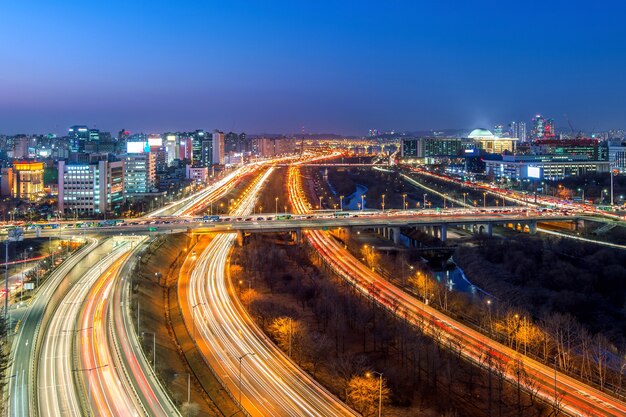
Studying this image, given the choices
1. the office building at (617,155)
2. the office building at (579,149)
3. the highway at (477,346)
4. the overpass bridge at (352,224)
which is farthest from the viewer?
the office building at (579,149)

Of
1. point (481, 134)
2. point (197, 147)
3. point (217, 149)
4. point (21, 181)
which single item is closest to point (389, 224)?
point (21, 181)

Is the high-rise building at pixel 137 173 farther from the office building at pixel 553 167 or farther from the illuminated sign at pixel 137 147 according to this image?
the office building at pixel 553 167

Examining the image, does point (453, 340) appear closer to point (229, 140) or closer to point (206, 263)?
point (206, 263)

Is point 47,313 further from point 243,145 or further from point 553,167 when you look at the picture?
point 243,145

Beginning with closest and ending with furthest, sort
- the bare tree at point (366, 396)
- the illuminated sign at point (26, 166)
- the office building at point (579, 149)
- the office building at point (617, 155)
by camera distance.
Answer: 1. the bare tree at point (366, 396)
2. the illuminated sign at point (26, 166)
3. the office building at point (617, 155)
4. the office building at point (579, 149)

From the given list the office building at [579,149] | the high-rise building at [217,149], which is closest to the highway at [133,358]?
the office building at [579,149]

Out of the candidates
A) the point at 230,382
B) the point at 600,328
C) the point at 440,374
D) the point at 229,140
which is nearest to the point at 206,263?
the point at 230,382

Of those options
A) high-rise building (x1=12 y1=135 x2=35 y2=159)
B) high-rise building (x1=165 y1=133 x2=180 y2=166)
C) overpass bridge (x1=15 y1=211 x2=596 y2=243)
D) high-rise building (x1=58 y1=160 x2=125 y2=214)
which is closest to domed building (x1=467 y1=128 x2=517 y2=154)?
high-rise building (x1=165 y1=133 x2=180 y2=166)
